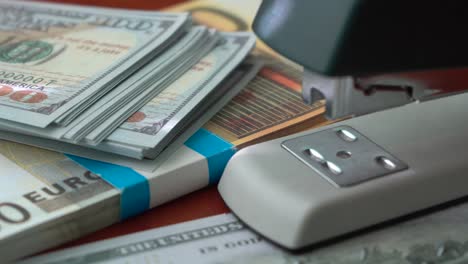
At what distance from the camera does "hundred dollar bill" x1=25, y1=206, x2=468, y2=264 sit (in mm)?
467

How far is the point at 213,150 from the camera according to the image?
1.79 feet

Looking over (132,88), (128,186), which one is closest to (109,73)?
(132,88)

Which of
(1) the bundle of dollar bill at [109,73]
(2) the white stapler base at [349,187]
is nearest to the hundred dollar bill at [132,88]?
(1) the bundle of dollar bill at [109,73]

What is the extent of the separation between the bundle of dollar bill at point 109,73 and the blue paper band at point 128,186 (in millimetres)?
15

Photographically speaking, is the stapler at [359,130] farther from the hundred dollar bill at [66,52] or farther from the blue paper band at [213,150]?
the hundred dollar bill at [66,52]

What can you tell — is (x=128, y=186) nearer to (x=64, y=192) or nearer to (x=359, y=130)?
(x=64, y=192)

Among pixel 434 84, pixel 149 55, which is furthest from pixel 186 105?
pixel 434 84

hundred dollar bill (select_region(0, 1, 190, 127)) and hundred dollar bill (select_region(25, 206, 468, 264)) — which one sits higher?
hundred dollar bill (select_region(0, 1, 190, 127))

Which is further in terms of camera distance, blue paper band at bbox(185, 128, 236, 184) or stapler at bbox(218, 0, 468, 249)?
blue paper band at bbox(185, 128, 236, 184)

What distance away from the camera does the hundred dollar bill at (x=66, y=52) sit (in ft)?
1.83

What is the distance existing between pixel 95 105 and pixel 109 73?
5cm

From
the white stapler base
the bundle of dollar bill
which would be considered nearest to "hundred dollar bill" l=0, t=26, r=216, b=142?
the bundle of dollar bill

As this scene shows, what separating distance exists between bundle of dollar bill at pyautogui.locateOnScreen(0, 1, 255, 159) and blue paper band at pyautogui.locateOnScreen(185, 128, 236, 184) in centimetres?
2

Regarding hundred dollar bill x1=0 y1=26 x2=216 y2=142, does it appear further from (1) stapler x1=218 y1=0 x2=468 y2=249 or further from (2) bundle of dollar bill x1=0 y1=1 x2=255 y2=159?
(1) stapler x1=218 y1=0 x2=468 y2=249
